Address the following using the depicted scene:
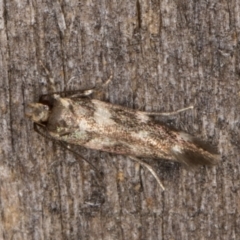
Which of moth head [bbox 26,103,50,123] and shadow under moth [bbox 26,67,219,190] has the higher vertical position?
moth head [bbox 26,103,50,123]

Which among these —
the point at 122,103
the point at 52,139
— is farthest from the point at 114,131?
the point at 52,139

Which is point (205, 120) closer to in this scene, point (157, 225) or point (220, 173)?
point (220, 173)

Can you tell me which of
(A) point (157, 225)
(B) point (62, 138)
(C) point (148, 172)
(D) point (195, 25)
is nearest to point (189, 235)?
(A) point (157, 225)

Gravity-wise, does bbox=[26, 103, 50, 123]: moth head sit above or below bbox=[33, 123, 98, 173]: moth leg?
above

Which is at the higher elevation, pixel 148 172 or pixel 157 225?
pixel 148 172
